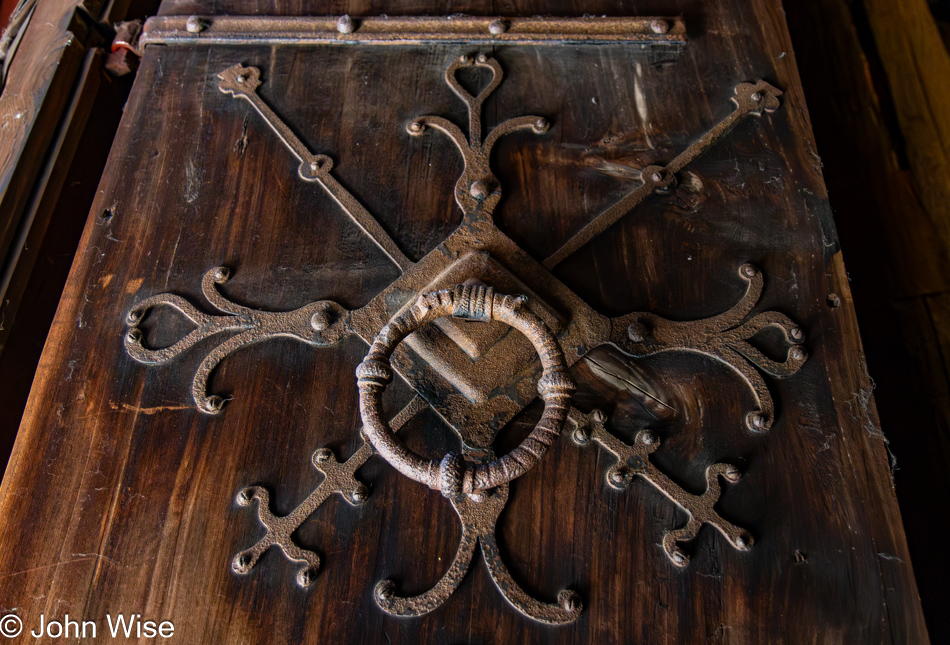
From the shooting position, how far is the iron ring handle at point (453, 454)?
23.7 inches

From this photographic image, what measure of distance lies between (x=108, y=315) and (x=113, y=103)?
471 mm

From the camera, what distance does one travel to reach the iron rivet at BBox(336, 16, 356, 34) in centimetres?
95

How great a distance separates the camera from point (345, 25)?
950 millimetres

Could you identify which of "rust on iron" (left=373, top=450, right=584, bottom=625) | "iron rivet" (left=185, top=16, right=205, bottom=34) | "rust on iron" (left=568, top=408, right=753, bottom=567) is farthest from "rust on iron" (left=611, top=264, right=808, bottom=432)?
"iron rivet" (left=185, top=16, right=205, bottom=34)

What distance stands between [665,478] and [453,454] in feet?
0.93

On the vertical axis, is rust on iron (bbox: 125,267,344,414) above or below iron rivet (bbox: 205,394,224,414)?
above

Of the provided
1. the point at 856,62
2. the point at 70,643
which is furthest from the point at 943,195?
the point at 70,643

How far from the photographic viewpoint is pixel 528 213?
0.85 metres

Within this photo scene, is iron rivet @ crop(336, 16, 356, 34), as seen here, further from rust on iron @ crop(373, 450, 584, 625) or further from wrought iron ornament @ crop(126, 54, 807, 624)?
rust on iron @ crop(373, 450, 584, 625)

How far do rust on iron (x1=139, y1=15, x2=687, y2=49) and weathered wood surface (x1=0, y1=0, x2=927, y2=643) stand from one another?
0.02 meters

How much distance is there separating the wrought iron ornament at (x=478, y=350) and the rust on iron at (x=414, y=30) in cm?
21

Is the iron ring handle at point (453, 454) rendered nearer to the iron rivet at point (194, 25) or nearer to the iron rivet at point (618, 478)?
the iron rivet at point (618, 478)

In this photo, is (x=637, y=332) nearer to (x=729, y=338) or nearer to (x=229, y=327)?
(x=729, y=338)

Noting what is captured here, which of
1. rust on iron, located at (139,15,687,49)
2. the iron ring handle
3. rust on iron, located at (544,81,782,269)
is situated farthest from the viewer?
rust on iron, located at (139,15,687,49)
